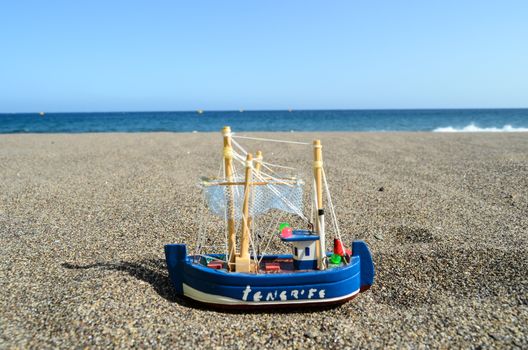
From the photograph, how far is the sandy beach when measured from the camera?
18.5 ft

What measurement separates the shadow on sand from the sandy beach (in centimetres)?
3

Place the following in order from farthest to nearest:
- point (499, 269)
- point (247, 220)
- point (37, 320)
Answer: point (499, 269) < point (247, 220) < point (37, 320)

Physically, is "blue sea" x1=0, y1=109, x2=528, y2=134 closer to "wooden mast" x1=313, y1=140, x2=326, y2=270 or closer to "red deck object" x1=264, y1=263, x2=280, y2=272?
"wooden mast" x1=313, y1=140, x2=326, y2=270

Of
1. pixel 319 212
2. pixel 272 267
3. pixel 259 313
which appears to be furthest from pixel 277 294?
pixel 319 212

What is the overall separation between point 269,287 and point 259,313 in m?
0.48

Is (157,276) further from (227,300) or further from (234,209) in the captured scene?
(234,209)

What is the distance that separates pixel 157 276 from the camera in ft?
24.1

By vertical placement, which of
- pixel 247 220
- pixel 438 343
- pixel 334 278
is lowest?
pixel 438 343

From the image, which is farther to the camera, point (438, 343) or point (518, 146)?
point (518, 146)

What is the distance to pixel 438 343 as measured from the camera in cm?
549

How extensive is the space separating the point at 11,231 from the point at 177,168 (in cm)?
855

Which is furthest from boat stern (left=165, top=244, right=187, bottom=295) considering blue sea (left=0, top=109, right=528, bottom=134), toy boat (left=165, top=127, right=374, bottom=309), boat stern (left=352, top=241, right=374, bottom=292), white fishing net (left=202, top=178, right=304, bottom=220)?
blue sea (left=0, top=109, right=528, bottom=134)

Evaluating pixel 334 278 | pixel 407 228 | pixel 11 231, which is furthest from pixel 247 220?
pixel 11 231

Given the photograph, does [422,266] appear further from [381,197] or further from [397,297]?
[381,197]
